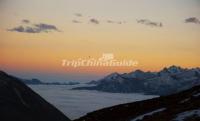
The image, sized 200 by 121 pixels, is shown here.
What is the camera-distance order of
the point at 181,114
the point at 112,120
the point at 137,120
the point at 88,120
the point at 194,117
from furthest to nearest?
the point at 88,120 < the point at 112,120 < the point at 137,120 < the point at 181,114 < the point at 194,117

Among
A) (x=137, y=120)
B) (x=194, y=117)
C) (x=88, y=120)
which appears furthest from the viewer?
(x=88, y=120)

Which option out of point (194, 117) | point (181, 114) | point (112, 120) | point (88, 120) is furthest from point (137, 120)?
point (88, 120)

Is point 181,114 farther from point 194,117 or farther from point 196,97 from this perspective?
point 196,97

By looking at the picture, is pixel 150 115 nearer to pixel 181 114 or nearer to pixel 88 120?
pixel 181 114

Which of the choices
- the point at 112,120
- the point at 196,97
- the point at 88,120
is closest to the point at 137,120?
the point at 196,97

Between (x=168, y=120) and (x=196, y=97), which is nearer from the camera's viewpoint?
(x=168, y=120)

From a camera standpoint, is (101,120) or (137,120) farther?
(101,120)

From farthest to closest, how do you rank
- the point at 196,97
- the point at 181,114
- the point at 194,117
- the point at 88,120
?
1. the point at 88,120
2. the point at 196,97
3. the point at 181,114
4. the point at 194,117

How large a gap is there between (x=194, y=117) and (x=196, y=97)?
66.6ft

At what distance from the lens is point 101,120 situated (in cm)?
6944

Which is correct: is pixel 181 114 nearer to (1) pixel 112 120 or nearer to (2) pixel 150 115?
(2) pixel 150 115

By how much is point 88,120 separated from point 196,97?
63.7 feet

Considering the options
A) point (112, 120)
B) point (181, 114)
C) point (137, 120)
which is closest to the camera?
point (181, 114)

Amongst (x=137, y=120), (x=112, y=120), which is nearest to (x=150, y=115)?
(x=137, y=120)
